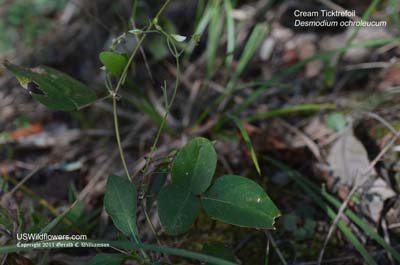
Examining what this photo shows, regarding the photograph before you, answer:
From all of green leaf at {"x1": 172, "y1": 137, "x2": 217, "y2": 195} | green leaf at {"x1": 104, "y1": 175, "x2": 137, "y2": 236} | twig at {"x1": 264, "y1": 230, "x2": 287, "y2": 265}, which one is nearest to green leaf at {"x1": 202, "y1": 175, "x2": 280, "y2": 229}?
green leaf at {"x1": 172, "y1": 137, "x2": 217, "y2": 195}

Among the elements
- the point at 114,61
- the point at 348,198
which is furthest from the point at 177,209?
the point at 348,198

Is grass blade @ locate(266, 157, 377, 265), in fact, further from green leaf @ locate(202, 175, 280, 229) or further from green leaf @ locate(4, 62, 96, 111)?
green leaf @ locate(4, 62, 96, 111)

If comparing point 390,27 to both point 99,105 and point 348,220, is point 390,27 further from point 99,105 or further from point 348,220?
point 99,105

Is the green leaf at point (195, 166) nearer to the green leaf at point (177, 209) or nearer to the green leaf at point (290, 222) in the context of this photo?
the green leaf at point (177, 209)

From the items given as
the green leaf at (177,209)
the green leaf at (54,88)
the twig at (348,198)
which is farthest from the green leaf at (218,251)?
the green leaf at (54,88)

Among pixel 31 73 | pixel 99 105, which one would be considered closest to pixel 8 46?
pixel 99 105

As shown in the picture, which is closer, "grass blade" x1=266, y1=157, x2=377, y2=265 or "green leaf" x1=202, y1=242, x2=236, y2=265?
"green leaf" x1=202, y1=242, x2=236, y2=265
